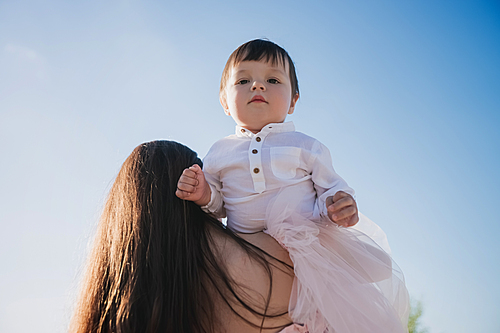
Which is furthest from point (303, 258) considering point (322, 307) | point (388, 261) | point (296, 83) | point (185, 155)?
point (296, 83)

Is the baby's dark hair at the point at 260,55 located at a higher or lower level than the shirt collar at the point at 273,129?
higher

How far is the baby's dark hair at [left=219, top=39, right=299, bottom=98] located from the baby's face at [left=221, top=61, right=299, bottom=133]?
4cm

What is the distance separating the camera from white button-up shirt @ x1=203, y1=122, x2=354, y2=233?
1.97 meters

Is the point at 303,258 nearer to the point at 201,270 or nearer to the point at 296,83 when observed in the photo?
the point at 201,270

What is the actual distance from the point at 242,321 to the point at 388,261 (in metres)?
0.76

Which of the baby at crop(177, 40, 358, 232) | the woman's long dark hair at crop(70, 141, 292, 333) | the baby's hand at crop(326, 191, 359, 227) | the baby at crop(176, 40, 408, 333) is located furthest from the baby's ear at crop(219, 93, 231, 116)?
the baby's hand at crop(326, 191, 359, 227)

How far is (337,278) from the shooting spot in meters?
1.57

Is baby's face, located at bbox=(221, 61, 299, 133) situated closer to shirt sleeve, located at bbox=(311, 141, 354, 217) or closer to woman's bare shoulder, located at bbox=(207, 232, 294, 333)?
shirt sleeve, located at bbox=(311, 141, 354, 217)

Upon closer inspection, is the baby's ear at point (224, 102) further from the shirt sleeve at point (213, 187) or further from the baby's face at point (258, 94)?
the shirt sleeve at point (213, 187)

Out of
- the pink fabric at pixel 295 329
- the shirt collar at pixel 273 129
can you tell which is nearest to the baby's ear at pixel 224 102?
the shirt collar at pixel 273 129

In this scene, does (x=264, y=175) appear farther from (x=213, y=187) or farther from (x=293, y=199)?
(x=213, y=187)

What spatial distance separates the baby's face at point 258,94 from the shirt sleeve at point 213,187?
314 mm

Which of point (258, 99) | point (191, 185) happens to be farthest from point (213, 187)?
point (258, 99)

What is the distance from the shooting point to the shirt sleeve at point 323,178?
1.90 meters
